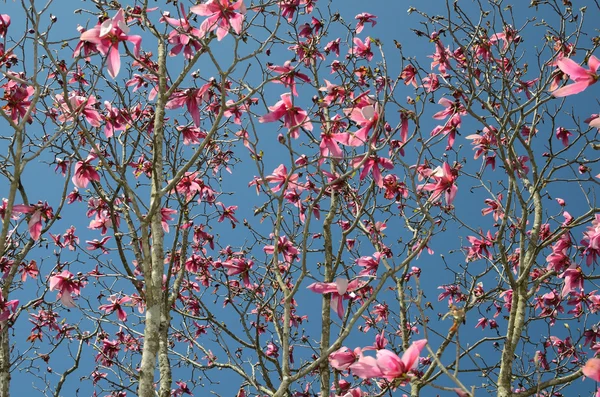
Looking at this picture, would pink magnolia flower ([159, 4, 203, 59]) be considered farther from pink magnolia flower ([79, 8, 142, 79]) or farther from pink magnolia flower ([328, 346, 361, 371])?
pink magnolia flower ([328, 346, 361, 371])

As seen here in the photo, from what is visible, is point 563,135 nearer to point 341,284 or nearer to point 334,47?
point 334,47

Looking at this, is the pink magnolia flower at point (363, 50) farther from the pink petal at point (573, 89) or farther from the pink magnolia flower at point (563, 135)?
the pink petal at point (573, 89)

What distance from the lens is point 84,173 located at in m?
2.92

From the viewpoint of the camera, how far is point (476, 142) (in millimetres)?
3795

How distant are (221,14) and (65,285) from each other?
64.9 inches

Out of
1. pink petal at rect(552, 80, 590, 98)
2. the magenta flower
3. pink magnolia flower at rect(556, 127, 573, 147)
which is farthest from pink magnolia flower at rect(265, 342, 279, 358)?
pink petal at rect(552, 80, 590, 98)

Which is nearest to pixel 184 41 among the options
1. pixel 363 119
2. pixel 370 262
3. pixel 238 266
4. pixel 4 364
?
pixel 363 119

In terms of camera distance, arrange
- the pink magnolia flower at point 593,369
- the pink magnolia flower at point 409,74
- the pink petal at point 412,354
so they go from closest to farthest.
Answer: the pink magnolia flower at point 593,369 → the pink petal at point 412,354 → the pink magnolia flower at point 409,74

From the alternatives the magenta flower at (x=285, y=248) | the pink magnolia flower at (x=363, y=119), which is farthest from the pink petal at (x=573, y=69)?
the magenta flower at (x=285, y=248)

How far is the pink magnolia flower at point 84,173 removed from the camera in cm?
289

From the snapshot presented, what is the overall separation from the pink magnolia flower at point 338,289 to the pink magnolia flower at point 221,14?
1.18 metres

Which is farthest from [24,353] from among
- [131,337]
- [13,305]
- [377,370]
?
[377,370]

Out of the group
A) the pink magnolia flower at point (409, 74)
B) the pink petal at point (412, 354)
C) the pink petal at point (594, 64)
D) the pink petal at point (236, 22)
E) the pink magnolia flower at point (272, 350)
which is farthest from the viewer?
the pink magnolia flower at point (272, 350)

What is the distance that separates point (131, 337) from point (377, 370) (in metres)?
4.11
